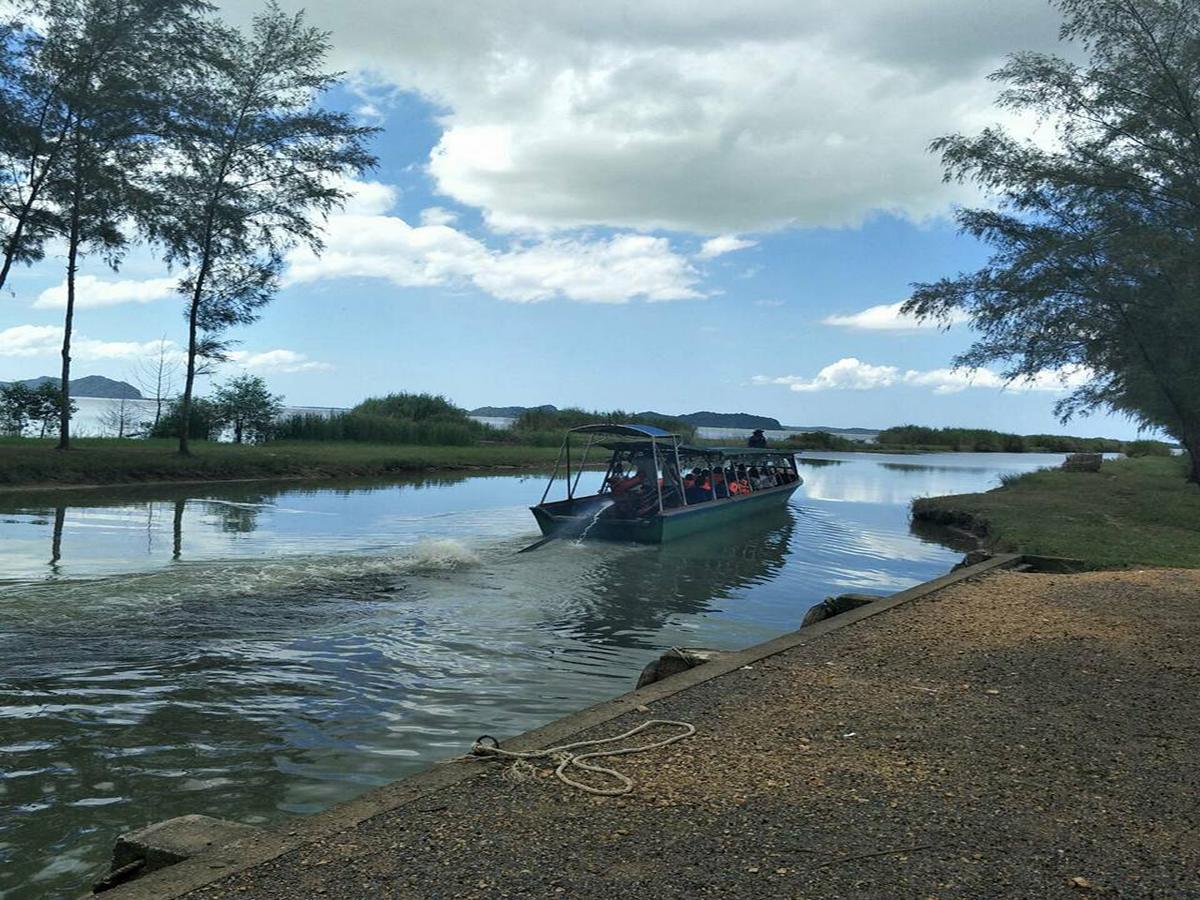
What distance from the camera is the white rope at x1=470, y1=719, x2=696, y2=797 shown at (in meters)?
4.12

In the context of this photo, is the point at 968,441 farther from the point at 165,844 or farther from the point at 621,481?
the point at 165,844

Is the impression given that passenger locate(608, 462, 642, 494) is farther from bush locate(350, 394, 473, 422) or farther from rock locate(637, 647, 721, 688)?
bush locate(350, 394, 473, 422)

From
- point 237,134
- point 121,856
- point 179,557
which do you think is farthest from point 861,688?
point 237,134

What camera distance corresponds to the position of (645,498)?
786 inches

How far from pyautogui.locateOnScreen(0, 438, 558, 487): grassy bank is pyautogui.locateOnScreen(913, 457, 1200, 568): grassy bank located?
57.8 feet

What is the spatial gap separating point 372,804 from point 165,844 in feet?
2.61

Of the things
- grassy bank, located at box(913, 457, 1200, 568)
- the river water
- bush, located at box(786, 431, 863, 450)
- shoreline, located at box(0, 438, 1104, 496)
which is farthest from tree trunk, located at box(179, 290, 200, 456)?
bush, located at box(786, 431, 863, 450)

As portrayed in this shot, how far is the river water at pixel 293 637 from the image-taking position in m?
5.15

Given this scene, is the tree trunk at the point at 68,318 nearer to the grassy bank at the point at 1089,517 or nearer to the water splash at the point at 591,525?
the water splash at the point at 591,525

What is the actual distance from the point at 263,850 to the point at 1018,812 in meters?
3.06

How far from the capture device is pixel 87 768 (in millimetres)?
5309

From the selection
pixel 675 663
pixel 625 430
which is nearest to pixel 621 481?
pixel 625 430

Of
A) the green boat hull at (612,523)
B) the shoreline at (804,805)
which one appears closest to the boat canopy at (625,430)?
the green boat hull at (612,523)

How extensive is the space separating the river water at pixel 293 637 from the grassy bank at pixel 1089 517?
6.52 ft
